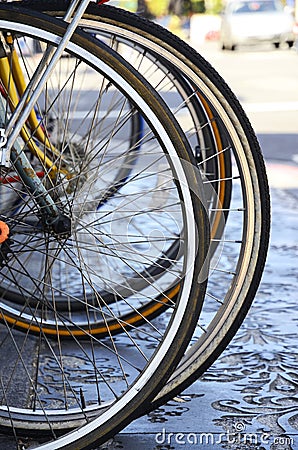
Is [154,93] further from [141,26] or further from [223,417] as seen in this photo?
[223,417]

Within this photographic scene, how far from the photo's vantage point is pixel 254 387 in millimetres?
2961

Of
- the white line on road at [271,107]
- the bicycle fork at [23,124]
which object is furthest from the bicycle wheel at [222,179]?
the white line on road at [271,107]

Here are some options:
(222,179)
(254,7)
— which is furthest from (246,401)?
(254,7)

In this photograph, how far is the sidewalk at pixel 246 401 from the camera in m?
2.57

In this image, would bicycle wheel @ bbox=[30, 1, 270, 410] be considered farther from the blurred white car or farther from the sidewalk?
the blurred white car

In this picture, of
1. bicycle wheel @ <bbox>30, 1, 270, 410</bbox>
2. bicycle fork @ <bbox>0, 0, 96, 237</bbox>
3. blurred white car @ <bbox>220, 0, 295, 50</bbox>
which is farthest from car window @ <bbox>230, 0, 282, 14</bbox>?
bicycle fork @ <bbox>0, 0, 96, 237</bbox>

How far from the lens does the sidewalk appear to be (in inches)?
101

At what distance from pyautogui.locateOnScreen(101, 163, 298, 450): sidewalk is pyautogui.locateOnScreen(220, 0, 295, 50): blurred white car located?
21.6 metres

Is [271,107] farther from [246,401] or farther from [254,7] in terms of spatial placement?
[254,7]

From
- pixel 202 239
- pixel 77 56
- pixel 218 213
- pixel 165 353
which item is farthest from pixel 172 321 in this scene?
pixel 218 213

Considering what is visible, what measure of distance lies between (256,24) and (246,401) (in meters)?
23.8

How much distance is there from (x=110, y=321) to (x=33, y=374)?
34 centimetres

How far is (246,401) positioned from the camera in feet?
9.32

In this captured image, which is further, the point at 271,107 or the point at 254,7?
the point at 254,7
